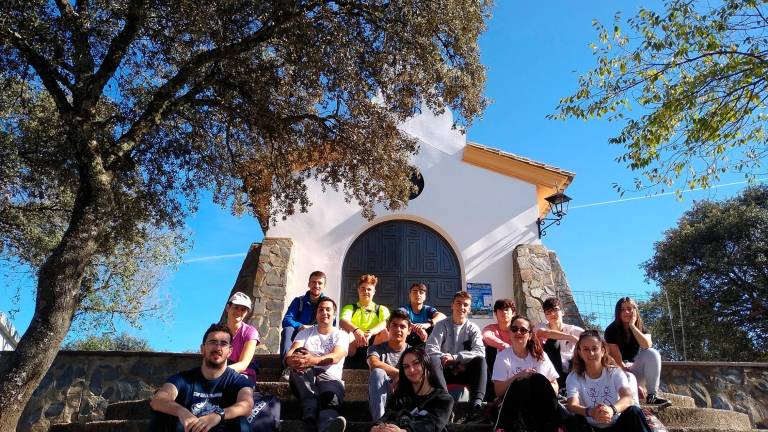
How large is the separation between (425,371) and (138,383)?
4.27 m

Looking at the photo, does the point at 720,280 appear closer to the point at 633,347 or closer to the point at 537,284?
the point at 537,284

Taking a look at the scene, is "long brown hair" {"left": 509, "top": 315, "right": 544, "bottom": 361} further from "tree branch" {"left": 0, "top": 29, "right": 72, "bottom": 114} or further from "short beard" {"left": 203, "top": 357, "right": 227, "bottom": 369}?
"tree branch" {"left": 0, "top": 29, "right": 72, "bottom": 114}

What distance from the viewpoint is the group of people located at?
4.06m

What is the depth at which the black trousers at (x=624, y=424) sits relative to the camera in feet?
13.2

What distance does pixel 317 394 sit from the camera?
187 inches

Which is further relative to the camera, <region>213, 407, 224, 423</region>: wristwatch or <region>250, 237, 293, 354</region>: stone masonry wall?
<region>250, 237, 293, 354</region>: stone masonry wall

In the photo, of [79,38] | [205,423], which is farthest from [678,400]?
[79,38]

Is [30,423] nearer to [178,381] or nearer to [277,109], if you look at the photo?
[178,381]

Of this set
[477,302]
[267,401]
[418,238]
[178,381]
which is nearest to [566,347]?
[267,401]

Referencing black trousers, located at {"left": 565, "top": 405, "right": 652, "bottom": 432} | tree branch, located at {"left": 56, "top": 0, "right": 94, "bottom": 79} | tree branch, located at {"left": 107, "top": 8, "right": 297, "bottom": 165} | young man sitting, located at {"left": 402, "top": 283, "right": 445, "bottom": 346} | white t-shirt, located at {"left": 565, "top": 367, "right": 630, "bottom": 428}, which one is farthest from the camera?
tree branch, located at {"left": 107, "top": 8, "right": 297, "bottom": 165}

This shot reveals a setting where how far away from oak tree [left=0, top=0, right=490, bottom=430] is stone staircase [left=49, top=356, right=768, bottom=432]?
89cm

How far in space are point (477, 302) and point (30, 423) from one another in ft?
22.8

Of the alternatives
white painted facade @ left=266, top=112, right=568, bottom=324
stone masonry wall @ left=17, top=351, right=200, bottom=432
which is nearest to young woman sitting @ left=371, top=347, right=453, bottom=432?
stone masonry wall @ left=17, top=351, right=200, bottom=432

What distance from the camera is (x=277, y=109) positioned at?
305 inches
